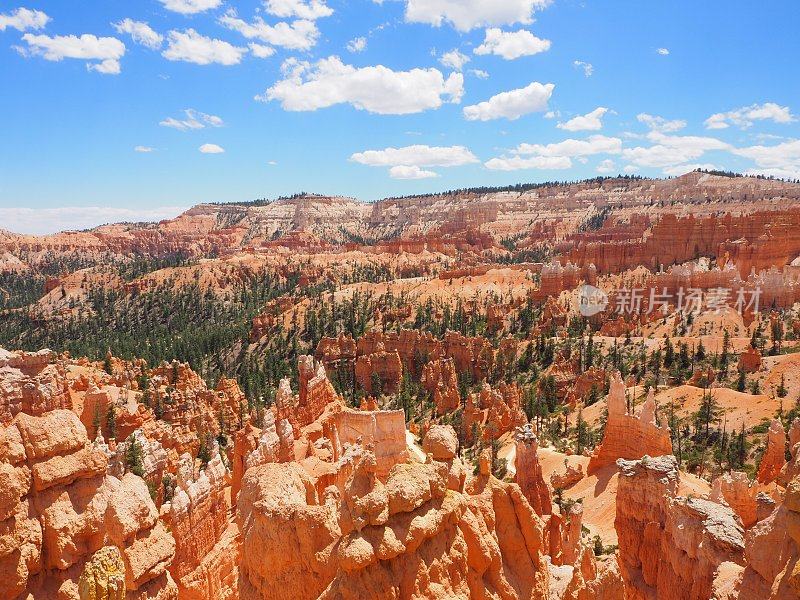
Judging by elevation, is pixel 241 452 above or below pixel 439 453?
below

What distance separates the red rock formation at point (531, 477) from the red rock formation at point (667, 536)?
2.52 m

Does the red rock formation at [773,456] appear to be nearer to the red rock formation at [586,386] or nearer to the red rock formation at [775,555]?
the red rock formation at [775,555]

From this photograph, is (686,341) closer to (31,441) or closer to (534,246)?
(31,441)

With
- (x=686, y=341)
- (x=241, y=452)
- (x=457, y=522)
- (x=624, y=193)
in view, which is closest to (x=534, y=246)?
(x=624, y=193)

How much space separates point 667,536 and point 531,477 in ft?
18.0

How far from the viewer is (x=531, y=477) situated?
790 inches

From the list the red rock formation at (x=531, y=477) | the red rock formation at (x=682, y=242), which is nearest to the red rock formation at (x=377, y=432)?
the red rock formation at (x=531, y=477)

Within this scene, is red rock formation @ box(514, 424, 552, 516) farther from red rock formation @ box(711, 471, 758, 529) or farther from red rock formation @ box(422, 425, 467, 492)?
red rock formation @ box(422, 425, 467, 492)

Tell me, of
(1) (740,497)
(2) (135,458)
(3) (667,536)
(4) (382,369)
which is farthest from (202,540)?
(4) (382,369)

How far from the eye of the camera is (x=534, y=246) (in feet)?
525

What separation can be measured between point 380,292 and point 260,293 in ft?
94.4

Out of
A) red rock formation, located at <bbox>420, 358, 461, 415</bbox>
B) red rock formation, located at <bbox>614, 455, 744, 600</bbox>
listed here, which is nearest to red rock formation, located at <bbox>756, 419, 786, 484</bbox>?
red rock formation, located at <bbox>614, 455, 744, 600</bbox>

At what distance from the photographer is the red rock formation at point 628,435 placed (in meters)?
25.8

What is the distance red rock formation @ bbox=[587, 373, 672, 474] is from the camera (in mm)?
25805
